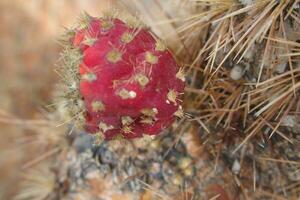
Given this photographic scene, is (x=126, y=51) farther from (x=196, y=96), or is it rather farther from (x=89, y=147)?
(x=89, y=147)

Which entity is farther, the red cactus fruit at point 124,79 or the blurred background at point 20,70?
the blurred background at point 20,70

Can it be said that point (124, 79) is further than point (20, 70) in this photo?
No

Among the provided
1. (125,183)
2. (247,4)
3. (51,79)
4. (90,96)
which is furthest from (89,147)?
(51,79)

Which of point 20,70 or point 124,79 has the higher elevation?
point 124,79

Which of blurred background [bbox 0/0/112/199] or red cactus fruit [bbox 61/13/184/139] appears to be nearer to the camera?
red cactus fruit [bbox 61/13/184/139]
